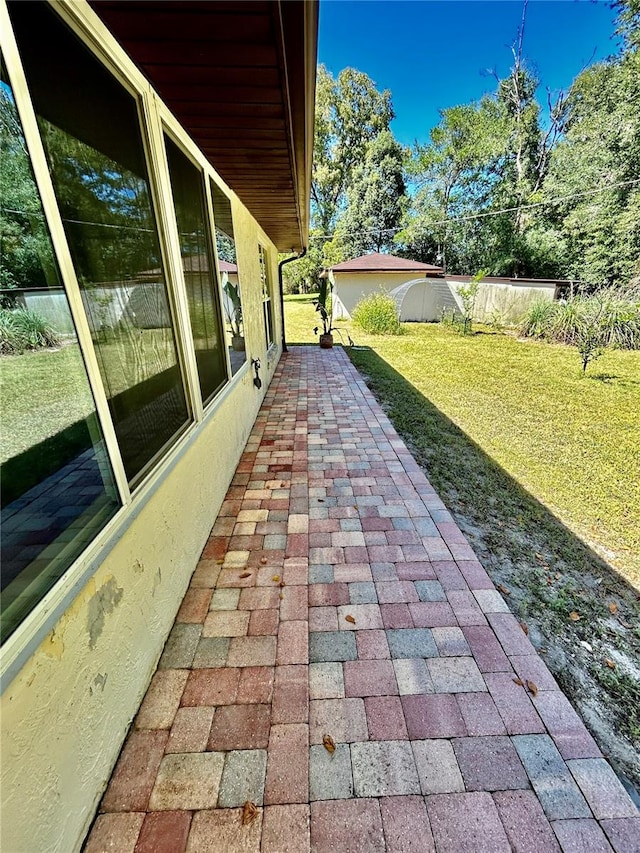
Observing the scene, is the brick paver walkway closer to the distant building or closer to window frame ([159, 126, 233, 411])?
window frame ([159, 126, 233, 411])

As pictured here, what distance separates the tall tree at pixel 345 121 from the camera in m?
23.5

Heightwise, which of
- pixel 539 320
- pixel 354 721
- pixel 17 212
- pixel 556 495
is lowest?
pixel 556 495

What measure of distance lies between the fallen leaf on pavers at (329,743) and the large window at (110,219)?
1.32 meters

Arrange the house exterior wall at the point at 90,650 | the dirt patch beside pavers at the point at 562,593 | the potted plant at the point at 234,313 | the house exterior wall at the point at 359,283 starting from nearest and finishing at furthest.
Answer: the house exterior wall at the point at 90,650 → the dirt patch beside pavers at the point at 562,593 → the potted plant at the point at 234,313 → the house exterior wall at the point at 359,283

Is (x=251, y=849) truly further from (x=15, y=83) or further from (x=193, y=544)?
(x=15, y=83)

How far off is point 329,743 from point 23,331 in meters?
1.80

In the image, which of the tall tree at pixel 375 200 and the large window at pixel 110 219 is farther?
the tall tree at pixel 375 200

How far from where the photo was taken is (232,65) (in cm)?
159

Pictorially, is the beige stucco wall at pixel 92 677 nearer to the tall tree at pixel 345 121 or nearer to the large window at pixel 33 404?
the large window at pixel 33 404

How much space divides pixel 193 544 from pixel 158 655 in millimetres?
640

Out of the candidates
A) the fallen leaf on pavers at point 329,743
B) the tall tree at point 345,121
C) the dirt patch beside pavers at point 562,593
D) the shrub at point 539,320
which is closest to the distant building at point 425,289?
the shrub at point 539,320

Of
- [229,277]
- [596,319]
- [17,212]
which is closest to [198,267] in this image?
[229,277]

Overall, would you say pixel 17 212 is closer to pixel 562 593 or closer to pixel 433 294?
pixel 562 593

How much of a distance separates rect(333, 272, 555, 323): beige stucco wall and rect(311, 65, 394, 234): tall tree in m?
13.6
